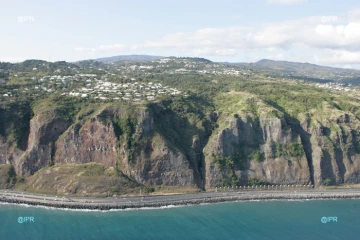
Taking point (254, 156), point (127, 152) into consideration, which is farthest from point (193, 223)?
point (254, 156)

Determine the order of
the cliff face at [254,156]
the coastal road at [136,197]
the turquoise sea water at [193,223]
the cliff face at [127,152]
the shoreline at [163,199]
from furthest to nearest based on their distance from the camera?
the cliff face at [254,156] < the cliff face at [127,152] < the coastal road at [136,197] < the shoreline at [163,199] < the turquoise sea water at [193,223]

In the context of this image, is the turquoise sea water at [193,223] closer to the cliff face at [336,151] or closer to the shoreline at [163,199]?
the shoreline at [163,199]

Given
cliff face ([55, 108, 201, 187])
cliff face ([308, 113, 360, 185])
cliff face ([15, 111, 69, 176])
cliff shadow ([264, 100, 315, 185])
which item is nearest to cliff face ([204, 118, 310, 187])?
cliff shadow ([264, 100, 315, 185])

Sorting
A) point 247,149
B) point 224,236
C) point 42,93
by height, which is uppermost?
point 42,93

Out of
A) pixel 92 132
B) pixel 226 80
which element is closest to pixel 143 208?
pixel 92 132

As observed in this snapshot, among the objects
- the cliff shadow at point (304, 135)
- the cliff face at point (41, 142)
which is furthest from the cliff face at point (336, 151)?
the cliff face at point (41, 142)

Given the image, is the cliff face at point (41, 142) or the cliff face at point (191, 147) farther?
the cliff face at point (191, 147)

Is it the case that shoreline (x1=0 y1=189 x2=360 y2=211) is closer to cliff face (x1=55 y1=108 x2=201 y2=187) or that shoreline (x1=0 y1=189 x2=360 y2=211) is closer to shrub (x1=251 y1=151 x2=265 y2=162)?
cliff face (x1=55 y1=108 x2=201 y2=187)

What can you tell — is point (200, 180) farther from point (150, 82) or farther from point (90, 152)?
point (150, 82)
